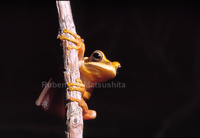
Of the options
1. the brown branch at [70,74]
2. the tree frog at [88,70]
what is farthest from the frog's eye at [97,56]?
the brown branch at [70,74]

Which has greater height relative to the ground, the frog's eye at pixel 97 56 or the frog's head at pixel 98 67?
the frog's eye at pixel 97 56

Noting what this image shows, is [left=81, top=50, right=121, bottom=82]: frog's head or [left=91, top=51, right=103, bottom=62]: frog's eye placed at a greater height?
[left=91, top=51, right=103, bottom=62]: frog's eye

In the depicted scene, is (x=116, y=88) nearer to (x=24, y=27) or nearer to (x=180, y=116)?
(x=180, y=116)

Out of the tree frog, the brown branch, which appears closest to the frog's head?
the tree frog

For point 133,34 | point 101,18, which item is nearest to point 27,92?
point 101,18

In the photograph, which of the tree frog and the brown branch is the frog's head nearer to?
the tree frog

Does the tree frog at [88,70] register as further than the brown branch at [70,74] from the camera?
Yes

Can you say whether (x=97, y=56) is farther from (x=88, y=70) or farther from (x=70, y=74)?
(x=70, y=74)

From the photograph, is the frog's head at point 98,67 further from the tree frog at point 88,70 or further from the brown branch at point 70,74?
the brown branch at point 70,74

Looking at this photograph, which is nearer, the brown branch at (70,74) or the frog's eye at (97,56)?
the brown branch at (70,74)

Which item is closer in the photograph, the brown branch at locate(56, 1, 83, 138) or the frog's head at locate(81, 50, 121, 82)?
the brown branch at locate(56, 1, 83, 138)
